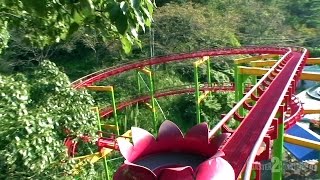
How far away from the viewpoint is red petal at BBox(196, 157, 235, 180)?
1348 millimetres

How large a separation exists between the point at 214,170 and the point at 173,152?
293mm

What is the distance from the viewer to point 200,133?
165 cm

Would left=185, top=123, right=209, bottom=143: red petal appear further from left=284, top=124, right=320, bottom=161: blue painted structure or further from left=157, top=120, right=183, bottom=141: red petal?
left=284, top=124, right=320, bottom=161: blue painted structure

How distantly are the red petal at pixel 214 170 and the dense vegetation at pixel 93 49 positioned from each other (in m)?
0.52

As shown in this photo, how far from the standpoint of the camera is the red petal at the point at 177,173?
4.26 feet

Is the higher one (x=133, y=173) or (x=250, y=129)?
(x=133, y=173)

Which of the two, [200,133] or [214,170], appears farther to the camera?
[200,133]

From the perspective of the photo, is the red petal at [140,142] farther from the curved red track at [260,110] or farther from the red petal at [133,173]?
the curved red track at [260,110]

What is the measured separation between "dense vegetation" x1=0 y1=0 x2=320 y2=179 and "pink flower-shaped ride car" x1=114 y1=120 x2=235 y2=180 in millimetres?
373

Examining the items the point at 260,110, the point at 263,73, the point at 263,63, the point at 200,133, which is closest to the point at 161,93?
the point at 263,63

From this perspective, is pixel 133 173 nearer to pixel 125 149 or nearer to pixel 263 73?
pixel 125 149

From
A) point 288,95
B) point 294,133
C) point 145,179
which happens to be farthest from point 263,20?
point 145,179

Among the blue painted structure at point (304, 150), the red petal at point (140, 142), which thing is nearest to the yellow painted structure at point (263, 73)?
the blue painted structure at point (304, 150)

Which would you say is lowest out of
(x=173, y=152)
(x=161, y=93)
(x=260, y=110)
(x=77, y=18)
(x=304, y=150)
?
(x=304, y=150)
